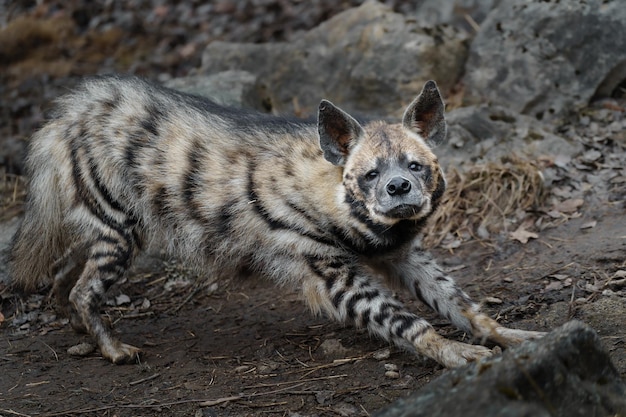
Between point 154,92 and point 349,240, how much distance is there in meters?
1.72

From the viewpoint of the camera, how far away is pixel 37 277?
545 centimetres

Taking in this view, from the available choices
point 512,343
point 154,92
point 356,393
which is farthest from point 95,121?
point 512,343

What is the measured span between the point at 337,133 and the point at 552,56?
3390mm

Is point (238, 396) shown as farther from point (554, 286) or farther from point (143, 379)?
point (554, 286)

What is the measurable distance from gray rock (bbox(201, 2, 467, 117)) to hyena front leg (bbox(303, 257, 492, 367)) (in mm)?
3182

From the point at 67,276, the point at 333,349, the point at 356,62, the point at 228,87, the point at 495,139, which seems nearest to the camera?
the point at 333,349

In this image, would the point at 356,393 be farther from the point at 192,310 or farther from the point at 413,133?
the point at 192,310

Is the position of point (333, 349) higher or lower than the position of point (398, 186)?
lower

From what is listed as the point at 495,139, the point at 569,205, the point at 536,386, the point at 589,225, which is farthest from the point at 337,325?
the point at 495,139

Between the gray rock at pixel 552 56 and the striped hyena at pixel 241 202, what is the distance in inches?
112

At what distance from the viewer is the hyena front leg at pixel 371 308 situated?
4082mm

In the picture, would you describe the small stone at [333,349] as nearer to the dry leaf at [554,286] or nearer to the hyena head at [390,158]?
the hyena head at [390,158]

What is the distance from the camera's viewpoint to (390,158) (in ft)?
14.4

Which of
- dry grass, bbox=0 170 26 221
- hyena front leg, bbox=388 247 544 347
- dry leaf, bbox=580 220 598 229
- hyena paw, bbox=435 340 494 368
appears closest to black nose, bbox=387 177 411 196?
hyena front leg, bbox=388 247 544 347
